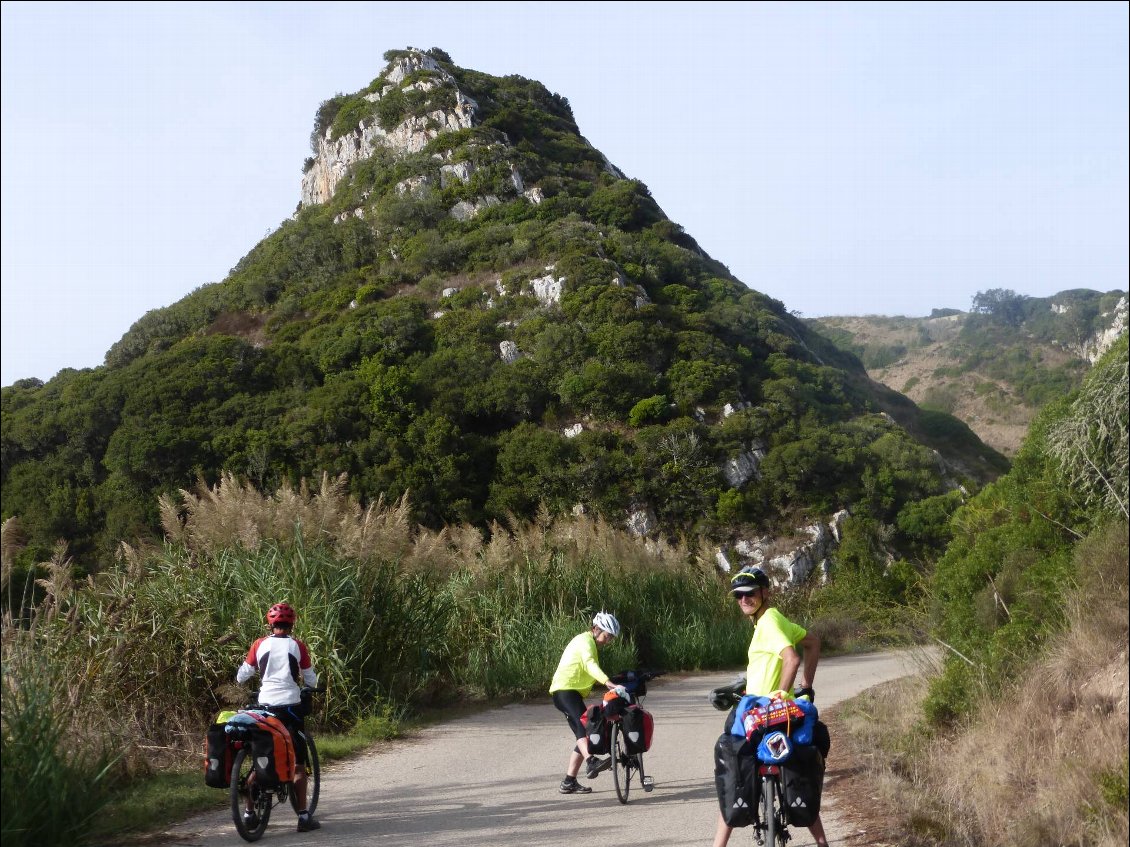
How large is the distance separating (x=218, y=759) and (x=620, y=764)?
3.09m

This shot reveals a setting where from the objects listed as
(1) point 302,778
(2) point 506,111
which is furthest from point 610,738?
(2) point 506,111

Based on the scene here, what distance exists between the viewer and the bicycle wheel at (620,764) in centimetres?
813

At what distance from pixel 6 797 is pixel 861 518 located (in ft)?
130

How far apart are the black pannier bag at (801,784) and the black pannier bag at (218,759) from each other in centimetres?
342

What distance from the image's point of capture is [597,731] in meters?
8.37

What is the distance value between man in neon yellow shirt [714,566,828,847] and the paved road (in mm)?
1206

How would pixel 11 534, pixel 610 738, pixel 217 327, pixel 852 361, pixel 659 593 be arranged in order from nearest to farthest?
pixel 11 534
pixel 610 738
pixel 659 593
pixel 217 327
pixel 852 361

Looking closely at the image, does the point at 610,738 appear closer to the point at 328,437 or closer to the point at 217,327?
the point at 328,437

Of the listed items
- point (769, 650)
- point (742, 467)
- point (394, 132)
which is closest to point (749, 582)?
point (769, 650)

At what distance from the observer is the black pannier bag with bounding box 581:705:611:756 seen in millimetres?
8328

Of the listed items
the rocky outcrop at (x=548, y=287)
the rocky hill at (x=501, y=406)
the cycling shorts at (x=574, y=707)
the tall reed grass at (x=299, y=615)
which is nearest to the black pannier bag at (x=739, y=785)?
the cycling shorts at (x=574, y=707)

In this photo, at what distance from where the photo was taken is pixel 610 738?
8.34 m

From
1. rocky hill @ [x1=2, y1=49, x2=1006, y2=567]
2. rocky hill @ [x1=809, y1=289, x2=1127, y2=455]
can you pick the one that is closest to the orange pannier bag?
rocky hill @ [x1=2, y1=49, x2=1006, y2=567]

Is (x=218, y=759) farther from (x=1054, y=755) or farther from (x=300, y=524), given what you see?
(x=300, y=524)
